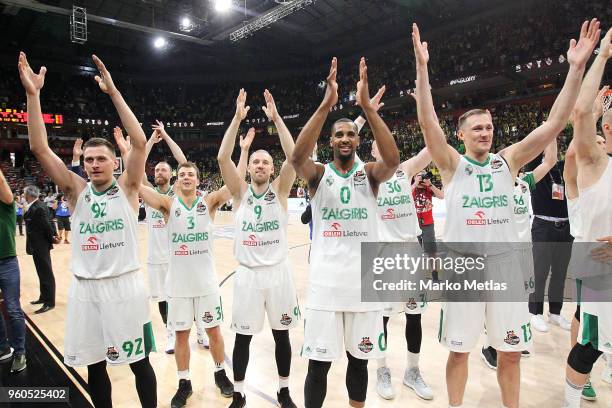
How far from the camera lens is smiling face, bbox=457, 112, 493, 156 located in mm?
2834

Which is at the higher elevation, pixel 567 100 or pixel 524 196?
pixel 567 100

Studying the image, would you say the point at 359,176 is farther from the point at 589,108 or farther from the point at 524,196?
the point at 524,196

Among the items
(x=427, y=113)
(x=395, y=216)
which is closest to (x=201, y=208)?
(x=395, y=216)

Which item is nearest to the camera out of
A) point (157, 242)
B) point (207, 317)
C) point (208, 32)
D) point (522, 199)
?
point (207, 317)

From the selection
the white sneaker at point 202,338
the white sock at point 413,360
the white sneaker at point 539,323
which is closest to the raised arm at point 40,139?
the white sneaker at point 202,338

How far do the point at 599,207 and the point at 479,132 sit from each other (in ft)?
3.23

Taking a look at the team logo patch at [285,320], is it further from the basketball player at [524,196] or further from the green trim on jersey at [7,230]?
the green trim on jersey at [7,230]

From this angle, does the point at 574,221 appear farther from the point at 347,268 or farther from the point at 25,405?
the point at 25,405

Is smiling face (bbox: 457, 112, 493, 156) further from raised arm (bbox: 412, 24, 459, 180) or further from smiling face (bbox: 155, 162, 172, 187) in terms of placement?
smiling face (bbox: 155, 162, 172, 187)


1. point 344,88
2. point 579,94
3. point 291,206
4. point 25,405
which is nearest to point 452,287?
point 579,94

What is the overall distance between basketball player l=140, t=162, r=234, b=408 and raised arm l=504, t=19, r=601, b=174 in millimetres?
2582

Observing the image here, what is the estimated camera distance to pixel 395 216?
397 cm

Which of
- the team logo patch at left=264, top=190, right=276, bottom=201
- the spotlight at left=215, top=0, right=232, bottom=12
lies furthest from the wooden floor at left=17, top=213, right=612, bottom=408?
the spotlight at left=215, top=0, right=232, bottom=12

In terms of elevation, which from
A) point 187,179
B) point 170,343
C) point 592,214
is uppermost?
point 187,179
